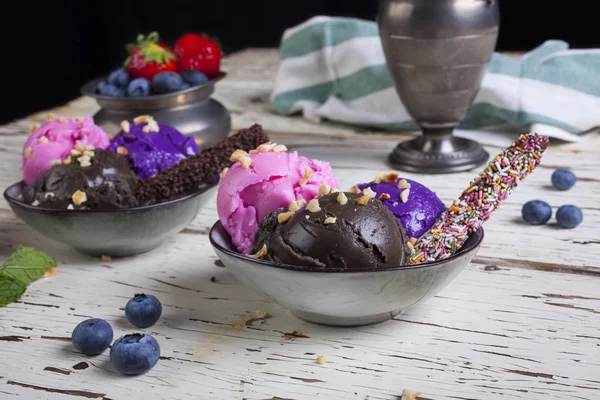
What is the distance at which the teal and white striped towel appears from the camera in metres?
2.04

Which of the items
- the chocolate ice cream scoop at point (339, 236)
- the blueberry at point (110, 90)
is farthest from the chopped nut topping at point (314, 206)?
the blueberry at point (110, 90)

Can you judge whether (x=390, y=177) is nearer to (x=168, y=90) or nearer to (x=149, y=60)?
(x=168, y=90)

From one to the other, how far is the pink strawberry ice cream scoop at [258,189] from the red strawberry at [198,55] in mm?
884

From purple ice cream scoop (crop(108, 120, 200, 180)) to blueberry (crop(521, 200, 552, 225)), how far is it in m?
0.67

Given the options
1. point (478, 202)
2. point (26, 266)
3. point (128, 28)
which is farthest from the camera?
point (128, 28)

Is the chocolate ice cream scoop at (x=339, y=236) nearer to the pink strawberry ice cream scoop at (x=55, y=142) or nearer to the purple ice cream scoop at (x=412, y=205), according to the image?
the purple ice cream scoop at (x=412, y=205)

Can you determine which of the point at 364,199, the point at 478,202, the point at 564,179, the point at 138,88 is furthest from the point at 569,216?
the point at 138,88

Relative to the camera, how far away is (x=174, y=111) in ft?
6.19

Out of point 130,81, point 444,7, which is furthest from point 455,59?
point 130,81

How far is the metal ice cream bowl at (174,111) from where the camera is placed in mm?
1854

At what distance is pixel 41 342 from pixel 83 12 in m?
3.41

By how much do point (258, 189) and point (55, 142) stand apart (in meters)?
0.49

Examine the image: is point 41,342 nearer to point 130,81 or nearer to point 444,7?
point 130,81

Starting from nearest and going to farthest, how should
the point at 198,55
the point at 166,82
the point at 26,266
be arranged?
1. the point at 26,266
2. the point at 166,82
3. the point at 198,55
